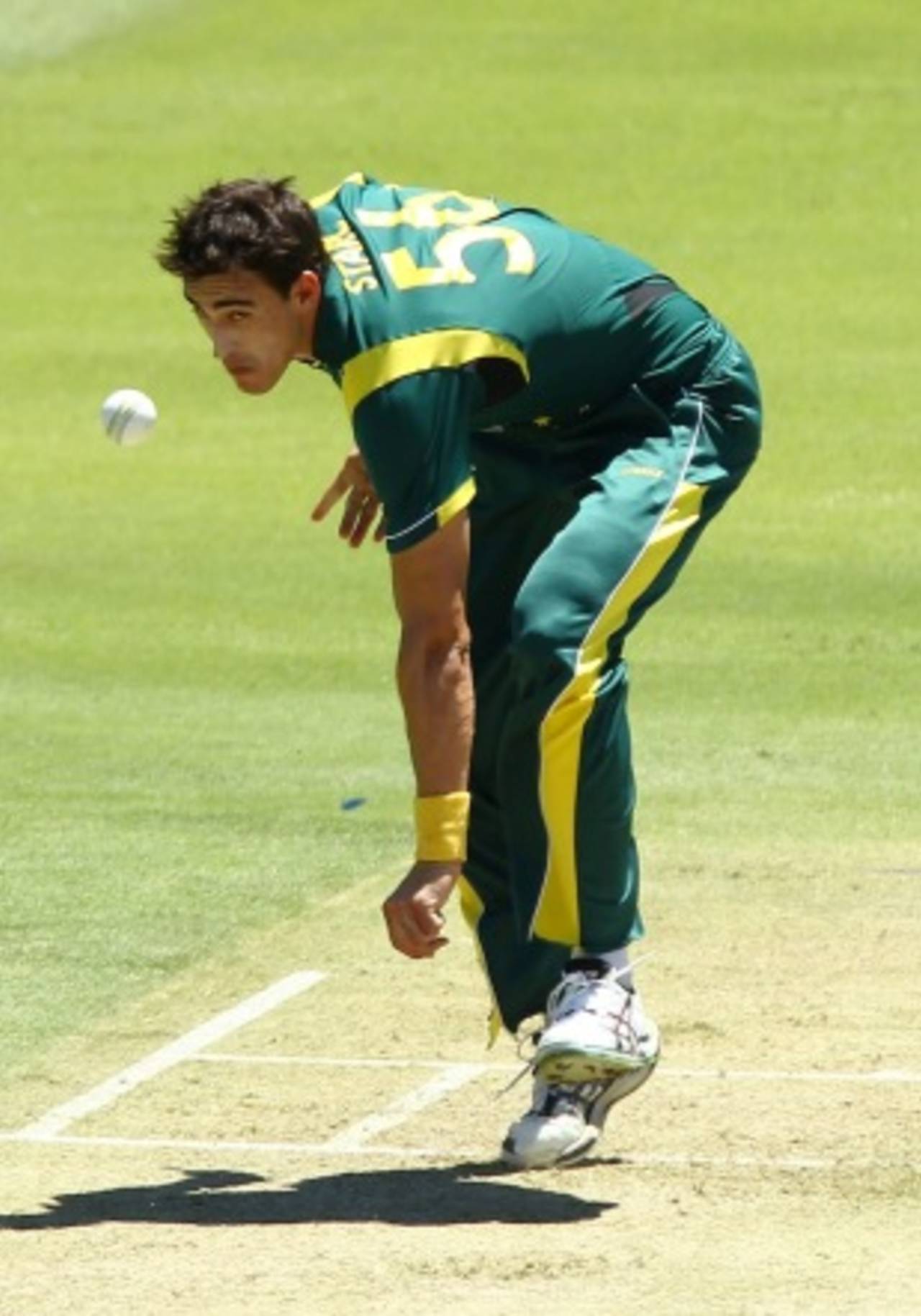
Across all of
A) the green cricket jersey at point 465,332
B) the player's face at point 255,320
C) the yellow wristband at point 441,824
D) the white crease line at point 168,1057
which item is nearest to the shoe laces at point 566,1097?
the yellow wristband at point 441,824

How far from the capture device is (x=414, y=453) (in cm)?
637

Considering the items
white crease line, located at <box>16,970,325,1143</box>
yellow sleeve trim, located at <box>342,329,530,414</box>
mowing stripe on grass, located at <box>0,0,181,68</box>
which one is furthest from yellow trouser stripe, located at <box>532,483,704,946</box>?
mowing stripe on grass, located at <box>0,0,181,68</box>

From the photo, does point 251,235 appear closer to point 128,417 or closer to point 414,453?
point 414,453

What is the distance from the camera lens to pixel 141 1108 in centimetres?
741

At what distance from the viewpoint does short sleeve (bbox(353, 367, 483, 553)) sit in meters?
6.38

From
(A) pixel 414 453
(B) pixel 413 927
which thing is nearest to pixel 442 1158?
(B) pixel 413 927

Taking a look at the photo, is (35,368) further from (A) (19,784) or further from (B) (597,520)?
(B) (597,520)

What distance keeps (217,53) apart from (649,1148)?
999 inches

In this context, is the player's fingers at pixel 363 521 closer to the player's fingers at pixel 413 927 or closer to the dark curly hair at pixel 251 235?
the dark curly hair at pixel 251 235

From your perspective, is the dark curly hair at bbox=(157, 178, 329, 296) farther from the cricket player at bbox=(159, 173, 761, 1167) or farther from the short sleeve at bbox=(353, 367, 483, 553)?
the short sleeve at bbox=(353, 367, 483, 553)

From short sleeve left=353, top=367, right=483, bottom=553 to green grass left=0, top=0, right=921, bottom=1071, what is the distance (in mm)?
1992

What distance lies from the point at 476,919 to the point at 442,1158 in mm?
548

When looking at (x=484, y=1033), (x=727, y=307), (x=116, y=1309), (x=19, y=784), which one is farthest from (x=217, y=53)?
(x=116, y=1309)

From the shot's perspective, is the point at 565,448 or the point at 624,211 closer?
the point at 565,448
